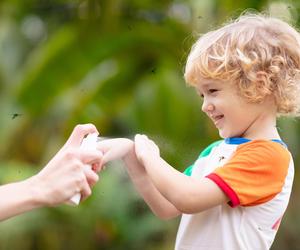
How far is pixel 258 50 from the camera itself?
5.43 feet

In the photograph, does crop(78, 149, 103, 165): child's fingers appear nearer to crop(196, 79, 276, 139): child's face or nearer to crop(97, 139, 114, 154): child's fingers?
crop(97, 139, 114, 154): child's fingers

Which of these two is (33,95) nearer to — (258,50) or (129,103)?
(129,103)

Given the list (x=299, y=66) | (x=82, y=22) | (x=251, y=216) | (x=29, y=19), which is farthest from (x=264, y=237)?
(x=29, y=19)

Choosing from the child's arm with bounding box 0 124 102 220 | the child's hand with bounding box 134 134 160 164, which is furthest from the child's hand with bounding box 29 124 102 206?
the child's hand with bounding box 134 134 160 164

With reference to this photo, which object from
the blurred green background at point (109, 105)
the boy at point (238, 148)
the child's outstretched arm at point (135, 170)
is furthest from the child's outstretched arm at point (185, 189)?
the blurred green background at point (109, 105)

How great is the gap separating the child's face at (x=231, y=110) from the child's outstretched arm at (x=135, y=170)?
0.21 m

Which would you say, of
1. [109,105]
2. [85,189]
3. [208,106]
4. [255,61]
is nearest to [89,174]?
[85,189]

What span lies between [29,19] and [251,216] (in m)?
5.04

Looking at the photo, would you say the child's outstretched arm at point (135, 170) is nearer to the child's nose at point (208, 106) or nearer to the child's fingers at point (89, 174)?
the child's fingers at point (89, 174)

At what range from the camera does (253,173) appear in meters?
1.60

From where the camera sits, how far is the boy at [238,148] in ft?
5.19

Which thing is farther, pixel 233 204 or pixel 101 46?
pixel 101 46

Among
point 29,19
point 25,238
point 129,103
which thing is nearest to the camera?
point 129,103

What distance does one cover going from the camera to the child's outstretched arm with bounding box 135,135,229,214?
5.13 ft
